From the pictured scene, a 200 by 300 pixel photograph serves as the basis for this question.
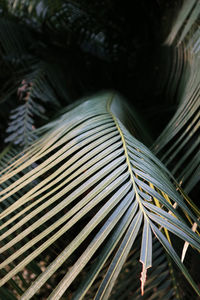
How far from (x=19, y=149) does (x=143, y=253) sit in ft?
1.65

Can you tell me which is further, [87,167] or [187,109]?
[187,109]

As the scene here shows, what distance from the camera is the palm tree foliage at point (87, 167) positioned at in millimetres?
285

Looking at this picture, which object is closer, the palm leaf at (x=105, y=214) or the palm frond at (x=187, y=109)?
the palm leaf at (x=105, y=214)

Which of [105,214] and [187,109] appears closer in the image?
[105,214]

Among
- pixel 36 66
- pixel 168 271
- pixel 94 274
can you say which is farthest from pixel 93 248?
pixel 36 66

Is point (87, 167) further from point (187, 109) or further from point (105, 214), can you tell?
point (187, 109)

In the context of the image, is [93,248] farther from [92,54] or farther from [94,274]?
[92,54]

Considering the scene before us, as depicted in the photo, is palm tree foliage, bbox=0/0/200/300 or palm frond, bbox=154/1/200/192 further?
palm frond, bbox=154/1/200/192

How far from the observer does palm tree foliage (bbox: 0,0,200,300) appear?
0.28m

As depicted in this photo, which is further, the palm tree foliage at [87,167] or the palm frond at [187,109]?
the palm frond at [187,109]

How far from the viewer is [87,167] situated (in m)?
0.38

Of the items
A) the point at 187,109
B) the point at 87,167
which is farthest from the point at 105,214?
the point at 187,109

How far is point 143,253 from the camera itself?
25 centimetres

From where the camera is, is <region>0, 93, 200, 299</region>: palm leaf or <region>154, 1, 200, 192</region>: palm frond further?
<region>154, 1, 200, 192</region>: palm frond
